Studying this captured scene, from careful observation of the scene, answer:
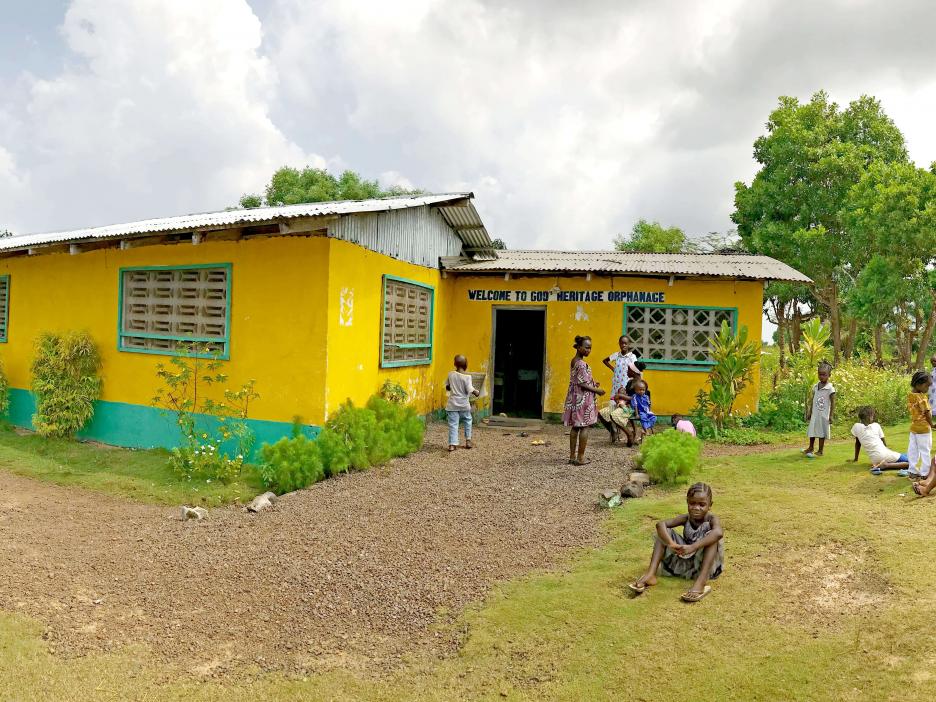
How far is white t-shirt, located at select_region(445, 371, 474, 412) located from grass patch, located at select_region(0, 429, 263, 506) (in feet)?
9.58

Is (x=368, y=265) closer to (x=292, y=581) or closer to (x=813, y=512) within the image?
(x=292, y=581)

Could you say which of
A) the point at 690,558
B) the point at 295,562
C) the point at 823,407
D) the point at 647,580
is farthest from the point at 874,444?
the point at 295,562

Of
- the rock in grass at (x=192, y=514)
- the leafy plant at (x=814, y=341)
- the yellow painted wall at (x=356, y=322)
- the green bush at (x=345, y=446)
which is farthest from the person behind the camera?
the leafy plant at (x=814, y=341)

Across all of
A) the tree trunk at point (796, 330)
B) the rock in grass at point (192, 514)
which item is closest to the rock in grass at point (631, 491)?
the rock in grass at point (192, 514)

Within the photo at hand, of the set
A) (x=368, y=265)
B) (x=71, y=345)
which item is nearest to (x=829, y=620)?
(x=368, y=265)

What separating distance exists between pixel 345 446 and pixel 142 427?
3.48m

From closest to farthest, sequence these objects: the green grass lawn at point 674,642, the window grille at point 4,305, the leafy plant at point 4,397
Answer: the green grass lawn at point 674,642 < the leafy plant at point 4,397 < the window grille at point 4,305

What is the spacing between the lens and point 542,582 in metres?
4.88

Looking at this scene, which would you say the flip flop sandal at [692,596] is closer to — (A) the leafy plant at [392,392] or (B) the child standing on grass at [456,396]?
(B) the child standing on grass at [456,396]

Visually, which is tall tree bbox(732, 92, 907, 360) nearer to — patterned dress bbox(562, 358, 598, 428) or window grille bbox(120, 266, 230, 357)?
patterned dress bbox(562, 358, 598, 428)

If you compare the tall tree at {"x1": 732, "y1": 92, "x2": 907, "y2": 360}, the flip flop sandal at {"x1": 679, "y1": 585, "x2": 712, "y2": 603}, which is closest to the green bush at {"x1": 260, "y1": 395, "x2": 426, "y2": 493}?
the flip flop sandal at {"x1": 679, "y1": 585, "x2": 712, "y2": 603}

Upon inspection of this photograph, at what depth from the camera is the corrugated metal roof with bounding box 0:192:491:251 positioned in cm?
785

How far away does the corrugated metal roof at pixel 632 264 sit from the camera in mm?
11609

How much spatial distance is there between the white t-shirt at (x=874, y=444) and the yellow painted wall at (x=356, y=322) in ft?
20.0
